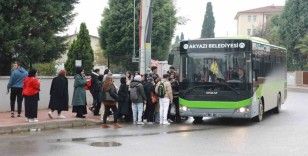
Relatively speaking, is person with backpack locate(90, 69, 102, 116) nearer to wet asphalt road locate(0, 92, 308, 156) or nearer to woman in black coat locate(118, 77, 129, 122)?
woman in black coat locate(118, 77, 129, 122)

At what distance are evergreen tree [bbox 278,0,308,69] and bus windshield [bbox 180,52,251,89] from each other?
5250 cm

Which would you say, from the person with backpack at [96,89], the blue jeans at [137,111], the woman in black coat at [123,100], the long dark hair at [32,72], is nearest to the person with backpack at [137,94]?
the blue jeans at [137,111]

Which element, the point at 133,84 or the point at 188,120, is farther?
the point at 188,120

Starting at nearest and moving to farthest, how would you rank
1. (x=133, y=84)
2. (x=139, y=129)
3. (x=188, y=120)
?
(x=139, y=129)
(x=133, y=84)
(x=188, y=120)

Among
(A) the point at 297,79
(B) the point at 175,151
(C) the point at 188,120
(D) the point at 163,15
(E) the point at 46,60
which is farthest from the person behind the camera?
(A) the point at 297,79

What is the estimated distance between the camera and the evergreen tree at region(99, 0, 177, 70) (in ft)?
181

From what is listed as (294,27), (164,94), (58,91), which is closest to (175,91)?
(164,94)

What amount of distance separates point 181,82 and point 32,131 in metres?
5.24

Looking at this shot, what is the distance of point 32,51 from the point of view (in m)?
24.7

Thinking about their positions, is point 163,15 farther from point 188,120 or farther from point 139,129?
point 139,129

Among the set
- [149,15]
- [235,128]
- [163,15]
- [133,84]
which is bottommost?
[235,128]

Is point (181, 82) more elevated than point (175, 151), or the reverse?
point (181, 82)

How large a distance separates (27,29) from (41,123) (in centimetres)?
955

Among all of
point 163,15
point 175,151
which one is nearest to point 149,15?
point 175,151
